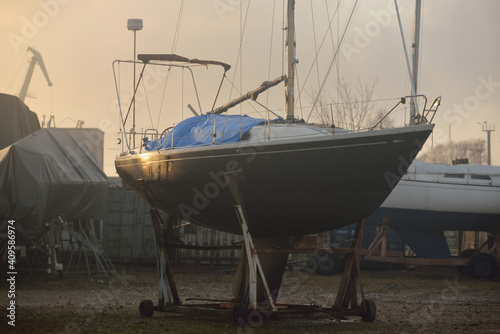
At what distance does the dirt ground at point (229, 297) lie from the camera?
10.4m

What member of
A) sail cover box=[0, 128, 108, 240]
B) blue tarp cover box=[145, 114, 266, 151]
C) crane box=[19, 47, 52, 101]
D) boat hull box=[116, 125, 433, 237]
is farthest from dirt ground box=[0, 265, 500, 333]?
crane box=[19, 47, 52, 101]

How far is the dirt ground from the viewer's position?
10.4 meters

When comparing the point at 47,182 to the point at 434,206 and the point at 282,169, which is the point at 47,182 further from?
the point at 434,206

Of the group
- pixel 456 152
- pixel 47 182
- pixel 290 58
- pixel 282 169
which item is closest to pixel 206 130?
pixel 282 169

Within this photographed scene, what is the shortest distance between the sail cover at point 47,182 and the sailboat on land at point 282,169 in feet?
22.1

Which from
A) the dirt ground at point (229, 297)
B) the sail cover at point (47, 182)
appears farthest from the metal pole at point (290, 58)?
the sail cover at point (47, 182)

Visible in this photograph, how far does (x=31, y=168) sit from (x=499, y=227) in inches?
502

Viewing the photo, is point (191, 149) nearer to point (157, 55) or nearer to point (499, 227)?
point (157, 55)

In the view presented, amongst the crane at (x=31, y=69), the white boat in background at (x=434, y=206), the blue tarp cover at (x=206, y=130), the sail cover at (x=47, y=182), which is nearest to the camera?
the blue tarp cover at (x=206, y=130)

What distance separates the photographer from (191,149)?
1112 cm

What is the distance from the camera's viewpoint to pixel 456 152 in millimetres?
86125

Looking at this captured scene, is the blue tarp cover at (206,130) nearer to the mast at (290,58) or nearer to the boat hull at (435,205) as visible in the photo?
the mast at (290,58)

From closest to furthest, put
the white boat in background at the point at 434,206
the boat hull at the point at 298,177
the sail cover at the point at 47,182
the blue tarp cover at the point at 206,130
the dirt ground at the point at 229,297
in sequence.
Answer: the boat hull at the point at 298,177 → the dirt ground at the point at 229,297 → the blue tarp cover at the point at 206,130 → the sail cover at the point at 47,182 → the white boat in background at the point at 434,206

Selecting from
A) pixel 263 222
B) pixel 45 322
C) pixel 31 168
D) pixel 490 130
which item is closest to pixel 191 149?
pixel 263 222
